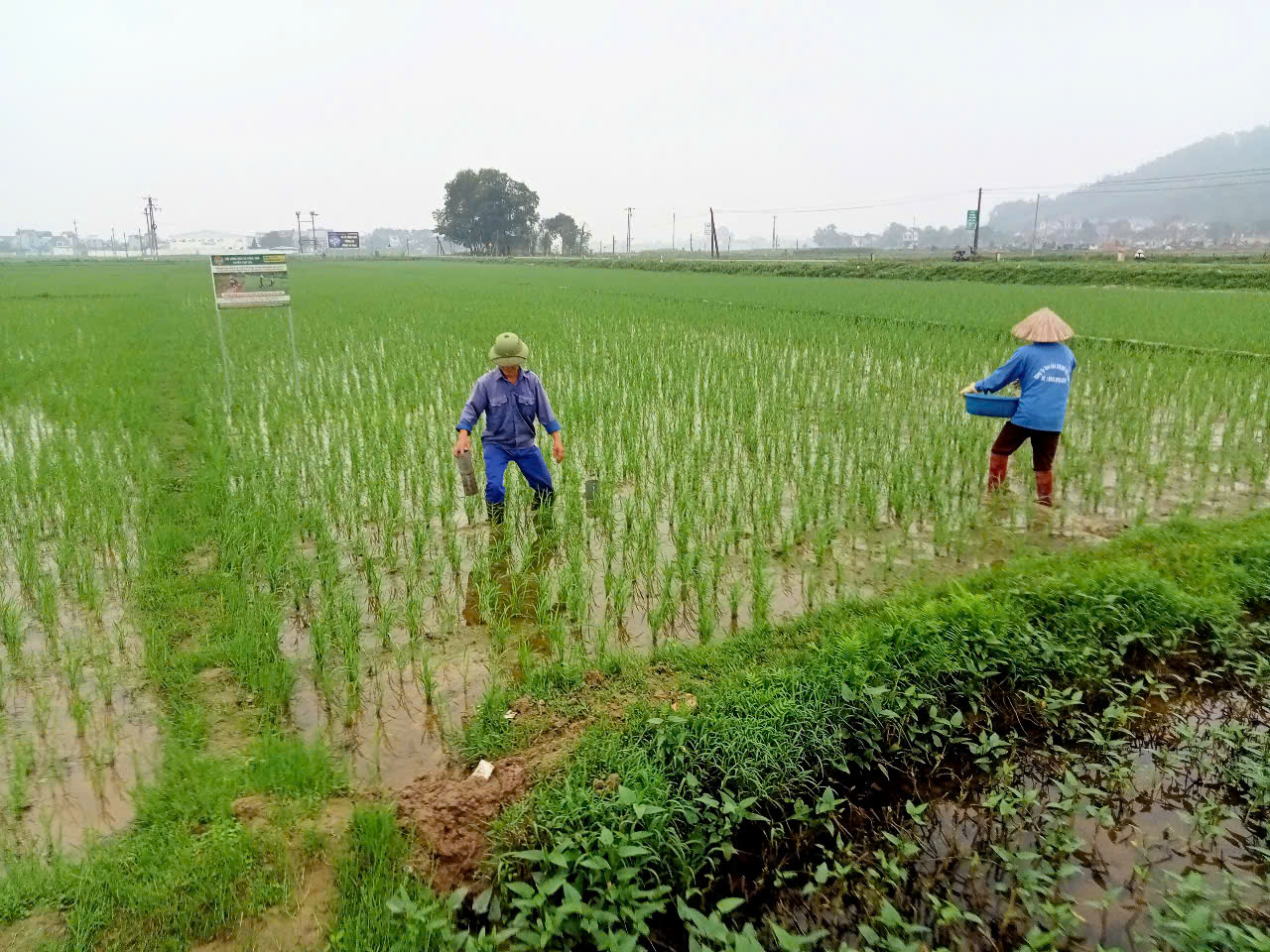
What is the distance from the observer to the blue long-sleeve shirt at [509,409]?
4.70 meters

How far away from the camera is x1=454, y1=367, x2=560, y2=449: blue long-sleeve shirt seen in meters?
4.70

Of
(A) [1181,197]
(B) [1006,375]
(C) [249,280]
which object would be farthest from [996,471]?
(A) [1181,197]

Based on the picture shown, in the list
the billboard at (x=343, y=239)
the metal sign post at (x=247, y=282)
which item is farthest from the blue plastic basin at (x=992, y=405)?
the billboard at (x=343, y=239)

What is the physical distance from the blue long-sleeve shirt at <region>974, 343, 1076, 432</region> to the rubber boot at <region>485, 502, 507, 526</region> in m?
3.08

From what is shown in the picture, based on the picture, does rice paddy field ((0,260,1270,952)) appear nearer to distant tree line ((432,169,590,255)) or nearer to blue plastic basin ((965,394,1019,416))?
blue plastic basin ((965,394,1019,416))

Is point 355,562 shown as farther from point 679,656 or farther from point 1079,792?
point 1079,792

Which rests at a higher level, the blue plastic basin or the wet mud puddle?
the blue plastic basin

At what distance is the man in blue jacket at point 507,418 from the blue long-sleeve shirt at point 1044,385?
2778 millimetres

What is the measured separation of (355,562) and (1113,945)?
3.56 meters

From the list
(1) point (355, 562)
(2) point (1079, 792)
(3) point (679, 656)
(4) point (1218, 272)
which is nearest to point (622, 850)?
(3) point (679, 656)

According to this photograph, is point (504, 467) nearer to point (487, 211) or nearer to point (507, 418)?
point (507, 418)

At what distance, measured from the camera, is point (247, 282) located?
832 cm

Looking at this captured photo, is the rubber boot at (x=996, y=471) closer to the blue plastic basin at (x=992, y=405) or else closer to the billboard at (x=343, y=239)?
the blue plastic basin at (x=992, y=405)

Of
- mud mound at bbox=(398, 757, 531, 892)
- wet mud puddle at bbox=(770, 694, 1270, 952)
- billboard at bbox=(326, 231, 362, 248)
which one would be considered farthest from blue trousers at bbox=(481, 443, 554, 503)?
billboard at bbox=(326, 231, 362, 248)
